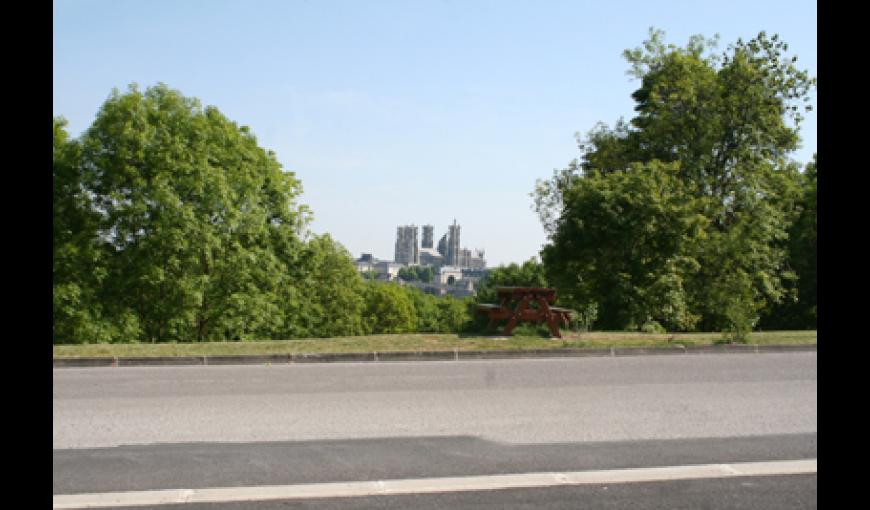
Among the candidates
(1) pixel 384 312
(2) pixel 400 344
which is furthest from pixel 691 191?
(1) pixel 384 312

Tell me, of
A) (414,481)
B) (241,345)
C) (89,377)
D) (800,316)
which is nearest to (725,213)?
(800,316)

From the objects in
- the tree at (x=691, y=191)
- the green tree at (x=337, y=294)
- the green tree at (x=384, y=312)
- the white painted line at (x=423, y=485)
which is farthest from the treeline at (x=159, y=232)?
the green tree at (x=384, y=312)

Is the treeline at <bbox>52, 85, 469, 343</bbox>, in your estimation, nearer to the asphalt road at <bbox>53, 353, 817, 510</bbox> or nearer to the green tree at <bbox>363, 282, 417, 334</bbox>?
the asphalt road at <bbox>53, 353, 817, 510</bbox>

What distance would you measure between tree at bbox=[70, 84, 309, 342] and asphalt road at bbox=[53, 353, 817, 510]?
1835cm

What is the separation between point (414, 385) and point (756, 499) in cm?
559

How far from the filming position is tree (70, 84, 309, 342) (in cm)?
2938

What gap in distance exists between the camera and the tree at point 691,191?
24031mm

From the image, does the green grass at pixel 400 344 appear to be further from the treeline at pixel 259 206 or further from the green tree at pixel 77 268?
the green tree at pixel 77 268

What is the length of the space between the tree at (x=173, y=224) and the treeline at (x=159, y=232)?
0.05 metres

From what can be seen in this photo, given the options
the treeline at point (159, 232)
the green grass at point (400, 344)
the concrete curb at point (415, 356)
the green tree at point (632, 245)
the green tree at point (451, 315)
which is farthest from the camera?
the green tree at point (451, 315)

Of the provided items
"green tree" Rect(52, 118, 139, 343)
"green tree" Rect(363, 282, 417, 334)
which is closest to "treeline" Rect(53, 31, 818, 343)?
"green tree" Rect(52, 118, 139, 343)

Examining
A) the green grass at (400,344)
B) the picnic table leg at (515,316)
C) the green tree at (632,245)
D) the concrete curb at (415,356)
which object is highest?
the green tree at (632,245)

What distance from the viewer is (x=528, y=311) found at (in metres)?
15.9

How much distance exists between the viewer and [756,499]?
5234 mm
